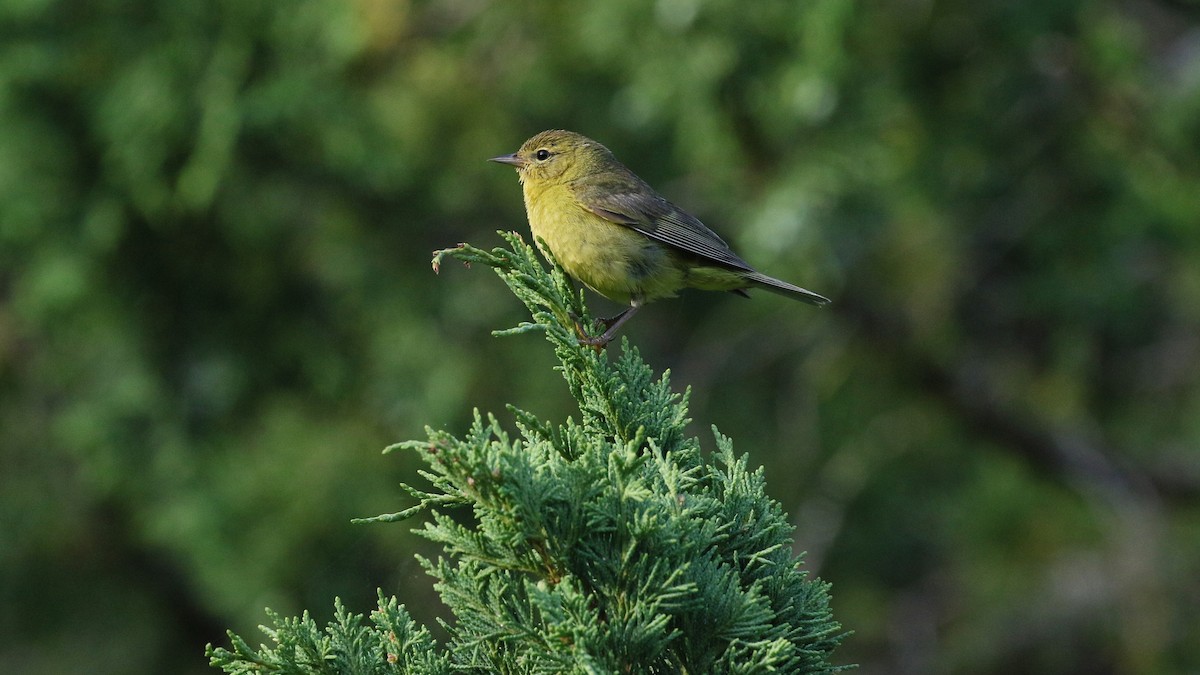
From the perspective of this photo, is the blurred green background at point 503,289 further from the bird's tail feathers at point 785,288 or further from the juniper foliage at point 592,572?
the juniper foliage at point 592,572

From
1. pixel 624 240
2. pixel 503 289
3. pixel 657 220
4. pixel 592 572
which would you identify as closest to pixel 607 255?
pixel 624 240

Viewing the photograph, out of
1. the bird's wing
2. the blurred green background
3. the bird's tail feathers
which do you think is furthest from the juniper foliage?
the blurred green background

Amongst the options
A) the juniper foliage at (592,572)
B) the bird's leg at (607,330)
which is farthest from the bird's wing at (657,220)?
the juniper foliage at (592,572)

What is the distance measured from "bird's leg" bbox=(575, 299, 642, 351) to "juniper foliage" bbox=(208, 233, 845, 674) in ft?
1.35

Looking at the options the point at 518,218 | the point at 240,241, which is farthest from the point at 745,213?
the point at 240,241

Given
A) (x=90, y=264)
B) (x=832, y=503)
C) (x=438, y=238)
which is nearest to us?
(x=90, y=264)

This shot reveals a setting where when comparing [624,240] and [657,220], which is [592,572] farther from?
[657,220]

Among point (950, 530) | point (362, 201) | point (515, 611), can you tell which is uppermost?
point (950, 530)

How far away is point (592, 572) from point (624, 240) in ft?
7.17

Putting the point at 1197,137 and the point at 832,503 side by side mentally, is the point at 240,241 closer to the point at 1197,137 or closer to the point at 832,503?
the point at 832,503

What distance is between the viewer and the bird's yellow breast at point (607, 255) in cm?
434

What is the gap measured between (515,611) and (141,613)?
744cm

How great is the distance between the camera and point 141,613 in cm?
915

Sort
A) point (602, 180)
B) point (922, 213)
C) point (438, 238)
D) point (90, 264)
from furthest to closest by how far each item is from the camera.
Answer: point (922, 213)
point (438, 238)
point (90, 264)
point (602, 180)
